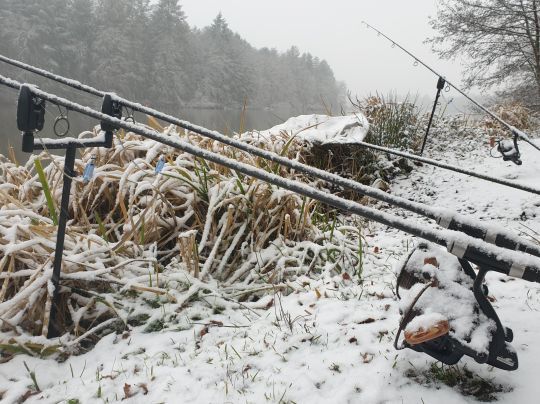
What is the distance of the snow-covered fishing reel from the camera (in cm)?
122

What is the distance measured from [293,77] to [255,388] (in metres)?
87.0

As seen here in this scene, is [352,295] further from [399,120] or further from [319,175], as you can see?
[399,120]

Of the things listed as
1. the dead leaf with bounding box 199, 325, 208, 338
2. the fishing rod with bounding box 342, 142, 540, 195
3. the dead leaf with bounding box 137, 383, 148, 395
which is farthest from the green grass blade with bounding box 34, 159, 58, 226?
the fishing rod with bounding box 342, 142, 540, 195

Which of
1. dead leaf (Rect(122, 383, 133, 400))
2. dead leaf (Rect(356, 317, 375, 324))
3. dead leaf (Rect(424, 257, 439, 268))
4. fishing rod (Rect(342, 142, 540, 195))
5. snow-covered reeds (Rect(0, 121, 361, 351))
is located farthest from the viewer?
fishing rod (Rect(342, 142, 540, 195))

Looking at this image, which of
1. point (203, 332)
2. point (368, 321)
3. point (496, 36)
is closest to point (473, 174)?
point (368, 321)

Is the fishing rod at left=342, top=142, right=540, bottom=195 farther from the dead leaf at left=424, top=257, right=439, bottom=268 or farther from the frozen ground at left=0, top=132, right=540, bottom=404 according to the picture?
the dead leaf at left=424, top=257, right=439, bottom=268

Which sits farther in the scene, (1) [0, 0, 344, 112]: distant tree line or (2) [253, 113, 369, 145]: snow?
(1) [0, 0, 344, 112]: distant tree line

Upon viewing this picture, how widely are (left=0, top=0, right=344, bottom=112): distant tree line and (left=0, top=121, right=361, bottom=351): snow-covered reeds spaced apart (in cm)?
3910

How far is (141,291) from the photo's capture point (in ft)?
7.45

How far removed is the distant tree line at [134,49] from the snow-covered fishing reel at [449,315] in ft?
133

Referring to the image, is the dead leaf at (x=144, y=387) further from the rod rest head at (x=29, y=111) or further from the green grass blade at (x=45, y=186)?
the green grass blade at (x=45, y=186)

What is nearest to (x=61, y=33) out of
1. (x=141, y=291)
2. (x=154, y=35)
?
(x=154, y=35)

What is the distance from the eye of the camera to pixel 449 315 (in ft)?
4.36

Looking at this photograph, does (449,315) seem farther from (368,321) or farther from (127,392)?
(127,392)
